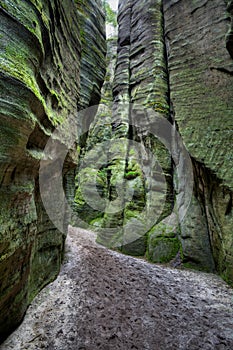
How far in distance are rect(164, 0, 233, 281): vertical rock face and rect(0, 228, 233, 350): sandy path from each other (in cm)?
155

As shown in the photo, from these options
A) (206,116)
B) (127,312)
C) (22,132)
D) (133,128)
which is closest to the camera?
(22,132)

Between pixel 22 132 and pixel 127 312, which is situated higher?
pixel 22 132

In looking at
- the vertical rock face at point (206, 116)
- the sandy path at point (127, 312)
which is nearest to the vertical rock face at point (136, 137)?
the vertical rock face at point (206, 116)

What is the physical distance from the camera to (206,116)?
6.80 metres

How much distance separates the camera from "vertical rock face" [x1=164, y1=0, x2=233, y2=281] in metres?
6.01

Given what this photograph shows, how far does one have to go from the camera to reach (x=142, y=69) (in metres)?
12.4

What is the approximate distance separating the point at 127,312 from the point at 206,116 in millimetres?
6639

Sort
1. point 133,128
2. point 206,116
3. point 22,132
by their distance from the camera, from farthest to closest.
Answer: point 133,128, point 206,116, point 22,132

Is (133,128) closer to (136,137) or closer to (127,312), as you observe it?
(136,137)

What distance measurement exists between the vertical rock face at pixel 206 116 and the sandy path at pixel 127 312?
5.07ft

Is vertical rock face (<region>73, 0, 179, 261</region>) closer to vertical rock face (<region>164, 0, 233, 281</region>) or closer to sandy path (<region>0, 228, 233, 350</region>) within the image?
vertical rock face (<region>164, 0, 233, 281</region>)

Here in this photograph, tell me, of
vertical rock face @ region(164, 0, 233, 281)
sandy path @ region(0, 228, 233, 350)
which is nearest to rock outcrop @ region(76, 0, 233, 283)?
vertical rock face @ region(164, 0, 233, 281)

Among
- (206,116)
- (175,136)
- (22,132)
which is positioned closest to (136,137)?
(175,136)

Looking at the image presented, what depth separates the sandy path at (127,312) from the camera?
3.62 m
